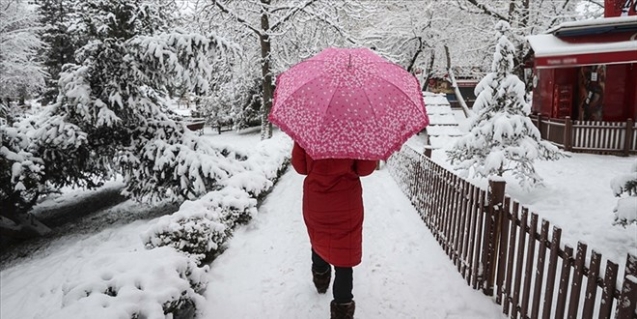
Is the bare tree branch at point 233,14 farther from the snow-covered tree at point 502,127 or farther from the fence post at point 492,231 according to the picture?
the fence post at point 492,231

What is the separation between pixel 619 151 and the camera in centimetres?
1179

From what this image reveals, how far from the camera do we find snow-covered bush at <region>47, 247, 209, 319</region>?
2674 mm

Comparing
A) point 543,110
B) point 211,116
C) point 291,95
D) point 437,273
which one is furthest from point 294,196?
point 211,116

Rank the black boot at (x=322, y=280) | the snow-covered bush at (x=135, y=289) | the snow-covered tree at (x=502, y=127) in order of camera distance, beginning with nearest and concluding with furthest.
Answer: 1. the snow-covered bush at (x=135, y=289)
2. the black boot at (x=322, y=280)
3. the snow-covered tree at (x=502, y=127)

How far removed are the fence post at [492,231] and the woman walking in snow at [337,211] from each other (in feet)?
4.82

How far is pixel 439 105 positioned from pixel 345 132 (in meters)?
18.9

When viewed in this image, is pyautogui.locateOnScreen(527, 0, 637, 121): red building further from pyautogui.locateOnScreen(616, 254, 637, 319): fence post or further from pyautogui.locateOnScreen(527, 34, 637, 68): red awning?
pyautogui.locateOnScreen(616, 254, 637, 319): fence post

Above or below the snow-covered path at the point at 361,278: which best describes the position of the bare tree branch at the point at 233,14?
above

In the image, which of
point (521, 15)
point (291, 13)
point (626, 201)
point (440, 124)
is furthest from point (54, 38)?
point (626, 201)

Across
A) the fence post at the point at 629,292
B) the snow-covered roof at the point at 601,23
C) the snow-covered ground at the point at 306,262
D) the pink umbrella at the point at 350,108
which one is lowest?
the snow-covered ground at the point at 306,262

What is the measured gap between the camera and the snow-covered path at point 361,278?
359cm

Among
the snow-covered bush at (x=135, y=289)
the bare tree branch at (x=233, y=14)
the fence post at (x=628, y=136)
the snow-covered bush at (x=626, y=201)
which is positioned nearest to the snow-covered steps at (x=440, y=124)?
the fence post at (x=628, y=136)

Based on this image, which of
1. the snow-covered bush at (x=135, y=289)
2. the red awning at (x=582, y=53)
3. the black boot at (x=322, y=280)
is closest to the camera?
the snow-covered bush at (x=135, y=289)

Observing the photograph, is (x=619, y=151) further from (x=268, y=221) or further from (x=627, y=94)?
(x=268, y=221)
